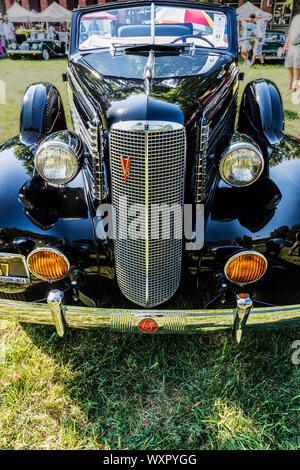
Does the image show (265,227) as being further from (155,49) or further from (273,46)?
(273,46)

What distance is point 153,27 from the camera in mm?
2871

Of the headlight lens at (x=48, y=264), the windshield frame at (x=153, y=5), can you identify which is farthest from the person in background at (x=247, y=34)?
Answer: the headlight lens at (x=48, y=264)

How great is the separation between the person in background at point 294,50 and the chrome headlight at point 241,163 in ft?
19.4

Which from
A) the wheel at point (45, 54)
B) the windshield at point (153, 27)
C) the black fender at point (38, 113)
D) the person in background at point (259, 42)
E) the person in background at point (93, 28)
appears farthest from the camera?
the wheel at point (45, 54)

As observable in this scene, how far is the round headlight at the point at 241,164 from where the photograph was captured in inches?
74.3

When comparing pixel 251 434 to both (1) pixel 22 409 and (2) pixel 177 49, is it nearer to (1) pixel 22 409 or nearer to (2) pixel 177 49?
(1) pixel 22 409

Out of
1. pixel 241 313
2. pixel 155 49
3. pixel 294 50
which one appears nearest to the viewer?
pixel 241 313

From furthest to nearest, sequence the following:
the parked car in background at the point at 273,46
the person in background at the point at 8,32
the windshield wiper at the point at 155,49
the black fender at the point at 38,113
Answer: the person in background at the point at 8,32, the parked car in background at the point at 273,46, the black fender at the point at 38,113, the windshield wiper at the point at 155,49

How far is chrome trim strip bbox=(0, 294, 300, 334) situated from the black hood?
1.03 meters

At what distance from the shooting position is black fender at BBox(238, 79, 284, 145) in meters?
2.83

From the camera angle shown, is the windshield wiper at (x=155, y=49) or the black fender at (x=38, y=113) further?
the black fender at (x=38, y=113)

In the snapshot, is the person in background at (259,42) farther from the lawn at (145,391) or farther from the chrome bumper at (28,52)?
the lawn at (145,391)
